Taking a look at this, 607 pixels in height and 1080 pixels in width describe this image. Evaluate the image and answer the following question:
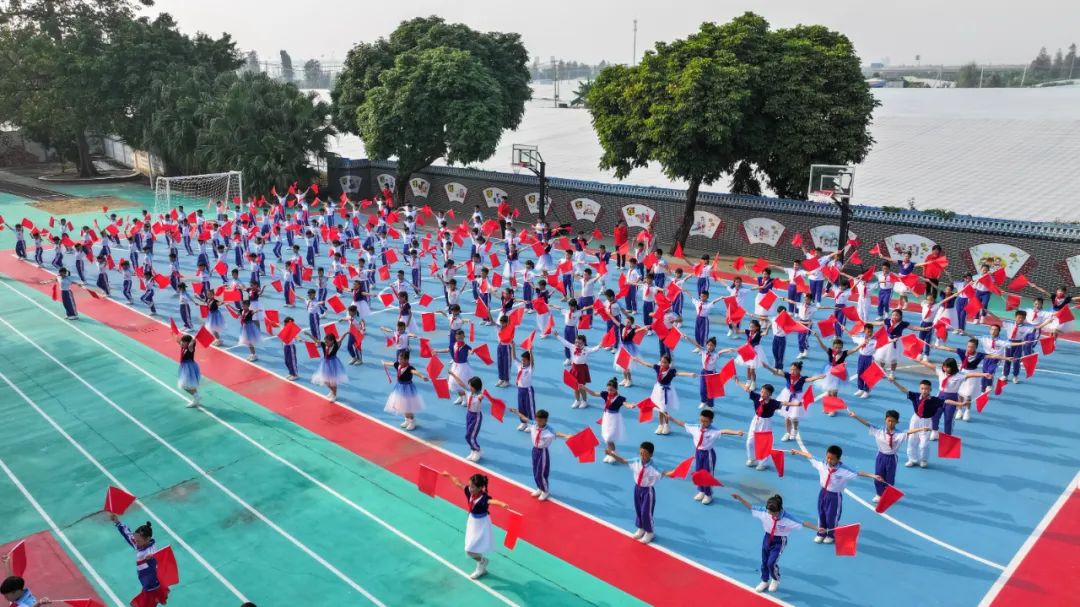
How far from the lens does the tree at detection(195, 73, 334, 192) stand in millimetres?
33344

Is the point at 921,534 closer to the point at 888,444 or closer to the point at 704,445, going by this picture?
the point at 888,444

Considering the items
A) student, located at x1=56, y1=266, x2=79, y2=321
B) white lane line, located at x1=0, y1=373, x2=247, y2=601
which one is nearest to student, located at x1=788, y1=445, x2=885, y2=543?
white lane line, located at x1=0, y1=373, x2=247, y2=601

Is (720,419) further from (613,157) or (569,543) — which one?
(613,157)

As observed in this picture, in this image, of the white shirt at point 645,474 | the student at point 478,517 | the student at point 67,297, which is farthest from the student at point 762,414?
the student at point 67,297

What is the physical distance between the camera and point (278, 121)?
3431 cm

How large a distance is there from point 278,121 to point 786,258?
2330cm

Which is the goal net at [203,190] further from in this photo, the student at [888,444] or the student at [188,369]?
the student at [888,444]

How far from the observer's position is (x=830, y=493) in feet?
30.2

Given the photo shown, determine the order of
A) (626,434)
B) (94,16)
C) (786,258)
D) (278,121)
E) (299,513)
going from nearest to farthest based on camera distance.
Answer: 1. (299,513)
2. (626,434)
3. (786,258)
4. (278,121)
5. (94,16)

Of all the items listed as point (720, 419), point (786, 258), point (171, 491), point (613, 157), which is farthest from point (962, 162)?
point (171, 491)

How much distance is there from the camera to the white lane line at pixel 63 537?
29.3ft

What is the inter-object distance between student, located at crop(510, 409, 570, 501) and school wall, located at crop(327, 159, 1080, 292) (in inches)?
602

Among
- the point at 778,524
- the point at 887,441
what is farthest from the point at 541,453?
the point at 887,441

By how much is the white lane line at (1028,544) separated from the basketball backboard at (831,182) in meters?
10.8
